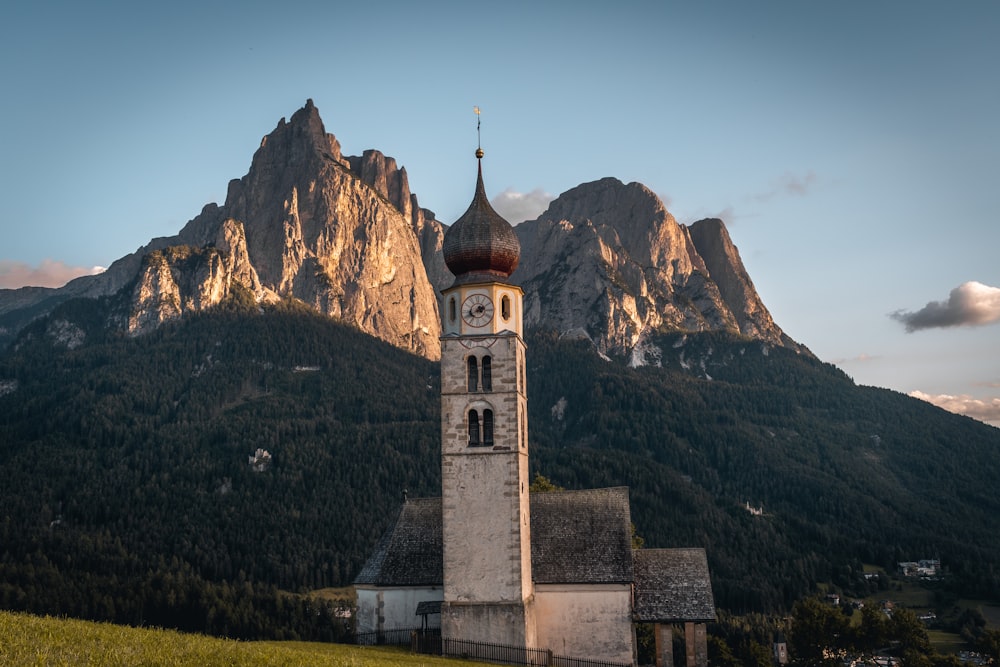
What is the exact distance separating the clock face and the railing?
1481 centimetres

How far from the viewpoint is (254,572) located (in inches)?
6225

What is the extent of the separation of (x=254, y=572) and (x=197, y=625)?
5492cm

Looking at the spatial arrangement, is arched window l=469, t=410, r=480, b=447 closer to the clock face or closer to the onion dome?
the clock face

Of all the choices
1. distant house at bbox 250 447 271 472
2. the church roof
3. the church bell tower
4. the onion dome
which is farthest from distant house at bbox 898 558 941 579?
the onion dome

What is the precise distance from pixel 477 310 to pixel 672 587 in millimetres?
17697

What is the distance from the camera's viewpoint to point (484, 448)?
1848 inches

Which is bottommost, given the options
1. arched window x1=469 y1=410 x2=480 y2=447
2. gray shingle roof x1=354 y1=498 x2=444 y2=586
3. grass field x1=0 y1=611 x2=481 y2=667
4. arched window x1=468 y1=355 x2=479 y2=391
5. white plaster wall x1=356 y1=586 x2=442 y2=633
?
white plaster wall x1=356 y1=586 x2=442 y2=633

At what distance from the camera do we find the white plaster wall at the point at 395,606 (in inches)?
2061

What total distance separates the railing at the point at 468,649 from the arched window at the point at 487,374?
11.7 metres

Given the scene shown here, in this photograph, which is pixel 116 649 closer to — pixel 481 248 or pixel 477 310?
pixel 477 310

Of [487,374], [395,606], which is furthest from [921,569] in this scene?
[487,374]

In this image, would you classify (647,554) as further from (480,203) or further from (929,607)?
(929,607)

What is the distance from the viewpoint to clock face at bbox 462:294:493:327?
48.4 metres

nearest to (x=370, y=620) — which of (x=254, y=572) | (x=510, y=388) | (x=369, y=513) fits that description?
(x=510, y=388)
